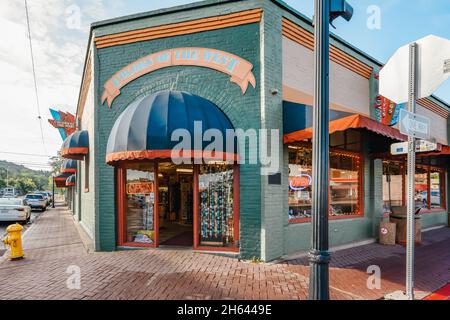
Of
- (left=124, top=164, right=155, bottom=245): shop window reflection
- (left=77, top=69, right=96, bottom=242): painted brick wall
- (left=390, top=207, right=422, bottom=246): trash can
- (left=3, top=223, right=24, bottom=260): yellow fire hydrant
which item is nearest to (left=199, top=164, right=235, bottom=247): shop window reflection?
(left=124, top=164, right=155, bottom=245): shop window reflection

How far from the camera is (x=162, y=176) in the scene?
37.9 ft

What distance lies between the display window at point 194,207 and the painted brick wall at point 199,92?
0.95ft

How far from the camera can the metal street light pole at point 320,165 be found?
3.67 m

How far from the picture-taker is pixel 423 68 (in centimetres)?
429

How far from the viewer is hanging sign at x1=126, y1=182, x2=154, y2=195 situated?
25.0ft

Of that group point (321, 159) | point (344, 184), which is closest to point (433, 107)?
point (344, 184)

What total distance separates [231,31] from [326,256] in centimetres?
577

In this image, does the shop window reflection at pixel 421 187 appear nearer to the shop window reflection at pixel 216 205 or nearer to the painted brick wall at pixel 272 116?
the painted brick wall at pixel 272 116

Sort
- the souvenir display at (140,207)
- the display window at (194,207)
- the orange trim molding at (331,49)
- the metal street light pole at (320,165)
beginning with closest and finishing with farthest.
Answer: the metal street light pole at (320,165) → the display window at (194,207) → the orange trim molding at (331,49) → the souvenir display at (140,207)

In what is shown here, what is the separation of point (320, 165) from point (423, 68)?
240cm

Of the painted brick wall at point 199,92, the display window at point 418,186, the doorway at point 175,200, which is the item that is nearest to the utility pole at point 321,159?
the painted brick wall at point 199,92

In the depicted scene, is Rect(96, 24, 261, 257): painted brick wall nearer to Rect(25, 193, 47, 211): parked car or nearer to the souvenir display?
the souvenir display

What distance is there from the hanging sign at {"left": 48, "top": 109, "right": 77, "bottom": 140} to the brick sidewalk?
1041cm

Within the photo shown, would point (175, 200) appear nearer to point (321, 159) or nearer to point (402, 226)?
point (402, 226)
